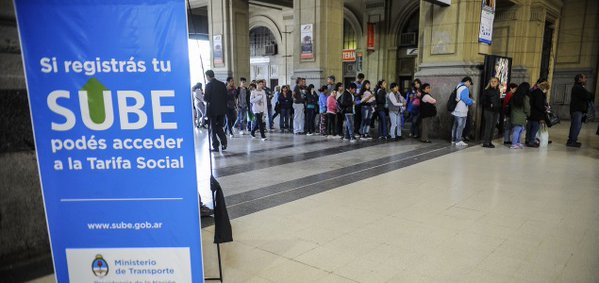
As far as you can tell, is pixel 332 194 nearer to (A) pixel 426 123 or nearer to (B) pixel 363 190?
(B) pixel 363 190

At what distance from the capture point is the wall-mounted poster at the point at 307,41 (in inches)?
497

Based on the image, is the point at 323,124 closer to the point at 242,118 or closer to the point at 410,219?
the point at 242,118

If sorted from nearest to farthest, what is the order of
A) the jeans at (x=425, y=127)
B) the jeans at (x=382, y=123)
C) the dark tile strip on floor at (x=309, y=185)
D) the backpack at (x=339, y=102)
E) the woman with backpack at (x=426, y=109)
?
the dark tile strip on floor at (x=309, y=185)
the woman with backpack at (x=426, y=109)
the jeans at (x=425, y=127)
the backpack at (x=339, y=102)
the jeans at (x=382, y=123)

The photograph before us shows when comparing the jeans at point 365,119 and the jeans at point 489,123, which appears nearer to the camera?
the jeans at point 489,123

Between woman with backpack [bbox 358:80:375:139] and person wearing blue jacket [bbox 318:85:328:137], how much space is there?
109 cm

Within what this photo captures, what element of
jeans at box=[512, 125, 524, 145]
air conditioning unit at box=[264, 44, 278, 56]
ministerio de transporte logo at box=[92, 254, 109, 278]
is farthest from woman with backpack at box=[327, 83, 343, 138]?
air conditioning unit at box=[264, 44, 278, 56]

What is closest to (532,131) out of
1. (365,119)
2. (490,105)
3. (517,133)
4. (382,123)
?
(517,133)

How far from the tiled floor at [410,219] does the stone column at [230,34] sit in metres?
8.50

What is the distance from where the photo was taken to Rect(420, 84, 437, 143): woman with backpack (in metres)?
9.73

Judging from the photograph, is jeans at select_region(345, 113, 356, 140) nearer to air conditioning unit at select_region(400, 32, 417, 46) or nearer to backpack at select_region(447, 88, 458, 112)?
backpack at select_region(447, 88, 458, 112)

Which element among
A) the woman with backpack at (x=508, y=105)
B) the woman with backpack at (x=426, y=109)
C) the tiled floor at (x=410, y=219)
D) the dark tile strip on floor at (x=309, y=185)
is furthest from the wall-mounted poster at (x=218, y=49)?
the woman with backpack at (x=508, y=105)

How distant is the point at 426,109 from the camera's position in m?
9.83

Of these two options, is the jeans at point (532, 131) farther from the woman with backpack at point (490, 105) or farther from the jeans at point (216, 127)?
the jeans at point (216, 127)

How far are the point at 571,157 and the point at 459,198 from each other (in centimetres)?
469
